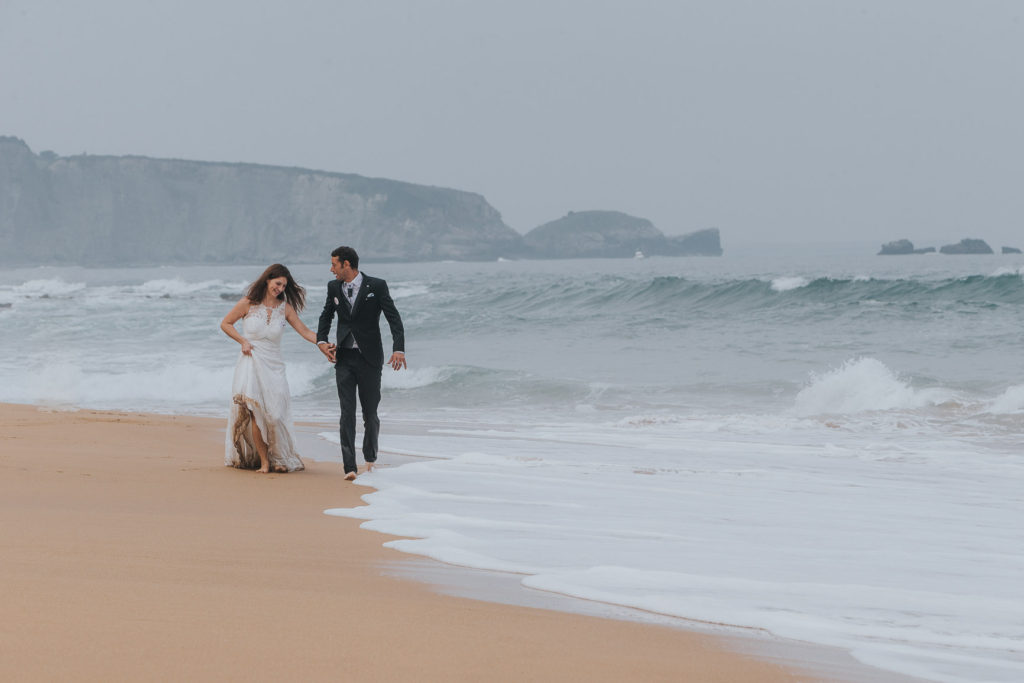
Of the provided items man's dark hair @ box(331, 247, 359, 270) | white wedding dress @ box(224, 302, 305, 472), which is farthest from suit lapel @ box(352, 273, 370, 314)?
white wedding dress @ box(224, 302, 305, 472)

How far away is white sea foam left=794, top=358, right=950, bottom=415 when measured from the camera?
1353 centimetres

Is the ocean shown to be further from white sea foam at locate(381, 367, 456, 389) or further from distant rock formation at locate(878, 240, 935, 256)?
distant rock formation at locate(878, 240, 935, 256)

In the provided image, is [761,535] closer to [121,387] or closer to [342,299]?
[342,299]

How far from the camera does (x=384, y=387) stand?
1728cm

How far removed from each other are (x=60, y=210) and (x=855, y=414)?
16257cm

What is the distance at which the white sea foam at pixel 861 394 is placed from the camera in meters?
13.5

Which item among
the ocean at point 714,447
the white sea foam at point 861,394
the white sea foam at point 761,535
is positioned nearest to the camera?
the white sea foam at point 761,535

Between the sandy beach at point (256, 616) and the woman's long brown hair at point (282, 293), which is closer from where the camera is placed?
the sandy beach at point (256, 616)

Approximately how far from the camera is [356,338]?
7.46m

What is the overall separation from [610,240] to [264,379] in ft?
599

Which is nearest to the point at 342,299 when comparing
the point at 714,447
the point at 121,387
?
the point at 714,447

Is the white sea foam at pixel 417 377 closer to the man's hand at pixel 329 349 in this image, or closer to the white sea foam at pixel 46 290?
the man's hand at pixel 329 349

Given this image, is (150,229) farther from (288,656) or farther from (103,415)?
(288,656)

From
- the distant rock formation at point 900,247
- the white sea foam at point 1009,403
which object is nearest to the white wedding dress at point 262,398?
the white sea foam at point 1009,403
